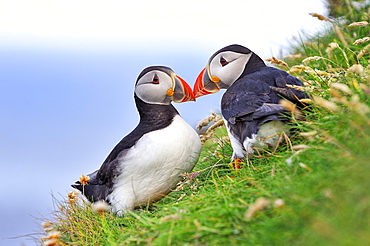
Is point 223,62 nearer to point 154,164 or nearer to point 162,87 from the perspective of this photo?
point 162,87

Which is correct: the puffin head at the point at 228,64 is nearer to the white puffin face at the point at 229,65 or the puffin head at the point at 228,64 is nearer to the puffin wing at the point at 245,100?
the white puffin face at the point at 229,65

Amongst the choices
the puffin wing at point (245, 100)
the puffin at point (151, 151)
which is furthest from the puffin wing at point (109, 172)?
the puffin wing at point (245, 100)

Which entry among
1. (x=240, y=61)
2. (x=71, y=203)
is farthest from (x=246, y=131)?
(x=71, y=203)

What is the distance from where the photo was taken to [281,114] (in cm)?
382

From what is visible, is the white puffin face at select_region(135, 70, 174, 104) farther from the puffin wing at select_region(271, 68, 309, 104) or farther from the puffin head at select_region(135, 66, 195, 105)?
the puffin wing at select_region(271, 68, 309, 104)

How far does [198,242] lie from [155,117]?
2171 mm

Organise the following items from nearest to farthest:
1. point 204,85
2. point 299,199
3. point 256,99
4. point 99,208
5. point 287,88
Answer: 1. point 299,199
2. point 256,99
3. point 287,88
4. point 99,208
5. point 204,85

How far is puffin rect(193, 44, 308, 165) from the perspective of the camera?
12.9 feet

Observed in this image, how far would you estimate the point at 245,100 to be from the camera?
4051mm

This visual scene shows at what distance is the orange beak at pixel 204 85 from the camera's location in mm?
4871

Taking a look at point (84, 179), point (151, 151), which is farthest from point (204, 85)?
point (84, 179)

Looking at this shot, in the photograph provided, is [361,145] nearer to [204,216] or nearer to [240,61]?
[204,216]

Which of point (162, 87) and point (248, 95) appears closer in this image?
point (248, 95)

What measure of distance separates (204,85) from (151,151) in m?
0.89
